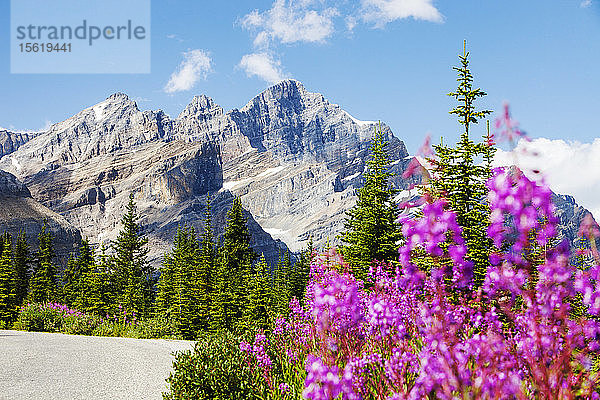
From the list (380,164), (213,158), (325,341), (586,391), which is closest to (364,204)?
(380,164)

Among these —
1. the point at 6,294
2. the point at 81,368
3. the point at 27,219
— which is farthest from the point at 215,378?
the point at 27,219

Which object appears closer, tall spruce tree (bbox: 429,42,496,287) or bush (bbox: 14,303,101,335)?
tall spruce tree (bbox: 429,42,496,287)

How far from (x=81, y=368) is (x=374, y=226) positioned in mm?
9161

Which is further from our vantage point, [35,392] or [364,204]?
[364,204]

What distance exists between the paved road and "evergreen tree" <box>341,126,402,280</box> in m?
6.26

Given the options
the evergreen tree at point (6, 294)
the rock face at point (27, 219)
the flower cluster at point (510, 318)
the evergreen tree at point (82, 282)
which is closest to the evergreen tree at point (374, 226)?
the flower cluster at point (510, 318)

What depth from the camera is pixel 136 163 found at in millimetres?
181875

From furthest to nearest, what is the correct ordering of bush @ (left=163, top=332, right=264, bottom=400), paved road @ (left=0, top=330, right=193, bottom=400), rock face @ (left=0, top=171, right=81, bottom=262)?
rock face @ (left=0, top=171, right=81, bottom=262), paved road @ (left=0, top=330, right=193, bottom=400), bush @ (left=163, top=332, right=264, bottom=400)

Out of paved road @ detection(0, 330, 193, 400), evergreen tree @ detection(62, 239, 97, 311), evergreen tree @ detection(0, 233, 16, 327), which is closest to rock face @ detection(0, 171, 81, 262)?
evergreen tree @ detection(62, 239, 97, 311)

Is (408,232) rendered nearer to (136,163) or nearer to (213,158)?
(213,158)

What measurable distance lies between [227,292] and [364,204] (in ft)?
20.0

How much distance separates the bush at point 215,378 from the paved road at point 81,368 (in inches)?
59.9

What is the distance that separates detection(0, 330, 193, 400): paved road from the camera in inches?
314

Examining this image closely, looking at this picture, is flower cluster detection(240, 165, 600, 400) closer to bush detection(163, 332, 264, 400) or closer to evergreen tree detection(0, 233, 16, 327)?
bush detection(163, 332, 264, 400)
